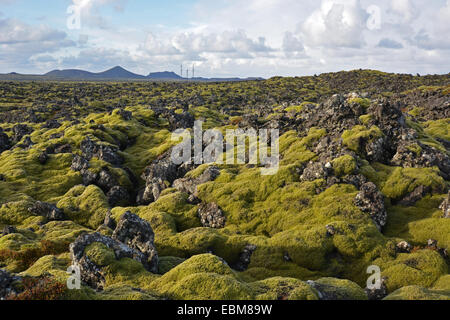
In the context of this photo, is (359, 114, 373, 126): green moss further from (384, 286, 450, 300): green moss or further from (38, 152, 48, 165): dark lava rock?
(38, 152, 48, 165): dark lava rock

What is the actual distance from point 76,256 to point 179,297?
328 inches

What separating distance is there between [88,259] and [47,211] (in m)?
22.2

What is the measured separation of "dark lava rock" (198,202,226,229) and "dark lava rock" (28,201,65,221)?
16.8m

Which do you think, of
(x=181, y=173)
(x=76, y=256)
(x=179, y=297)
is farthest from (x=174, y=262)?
(x=181, y=173)

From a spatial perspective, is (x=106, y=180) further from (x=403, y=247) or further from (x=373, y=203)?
(x=403, y=247)

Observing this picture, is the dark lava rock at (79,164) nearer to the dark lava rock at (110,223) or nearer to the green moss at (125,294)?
the dark lava rock at (110,223)

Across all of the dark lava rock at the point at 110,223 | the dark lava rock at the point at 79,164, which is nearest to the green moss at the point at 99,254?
the dark lava rock at the point at 110,223

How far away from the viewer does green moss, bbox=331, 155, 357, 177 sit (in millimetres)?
34594

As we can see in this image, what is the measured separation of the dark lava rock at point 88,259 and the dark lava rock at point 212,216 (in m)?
12.6

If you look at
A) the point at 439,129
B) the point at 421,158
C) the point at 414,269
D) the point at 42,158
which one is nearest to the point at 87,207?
the point at 42,158

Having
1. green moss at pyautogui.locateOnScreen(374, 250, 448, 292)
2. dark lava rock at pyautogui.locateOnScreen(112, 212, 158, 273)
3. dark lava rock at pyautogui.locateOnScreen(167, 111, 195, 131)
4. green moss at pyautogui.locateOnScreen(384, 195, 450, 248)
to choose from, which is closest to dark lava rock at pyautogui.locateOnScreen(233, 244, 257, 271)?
dark lava rock at pyautogui.locateOnScreen(112, 212, 158, 273)

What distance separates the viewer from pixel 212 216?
33.6m
